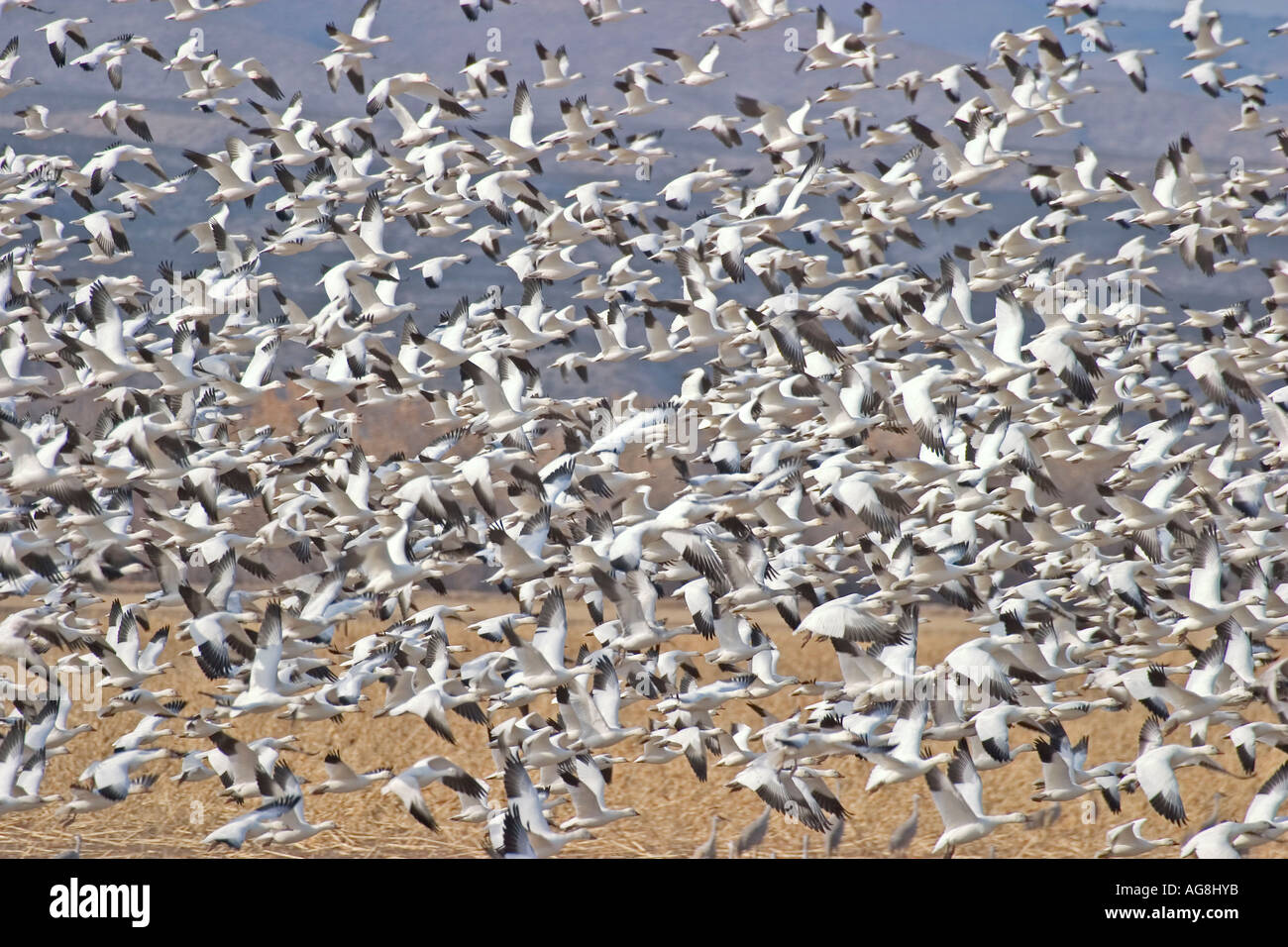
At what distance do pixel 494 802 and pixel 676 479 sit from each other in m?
3.81

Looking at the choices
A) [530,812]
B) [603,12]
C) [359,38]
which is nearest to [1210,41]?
[603,12]

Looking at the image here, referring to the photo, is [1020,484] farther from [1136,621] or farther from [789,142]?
[789,142]

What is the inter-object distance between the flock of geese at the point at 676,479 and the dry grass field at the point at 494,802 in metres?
0.33

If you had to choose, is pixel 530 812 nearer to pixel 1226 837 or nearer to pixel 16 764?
pixel 16 764

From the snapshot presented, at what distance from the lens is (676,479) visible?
16906mm

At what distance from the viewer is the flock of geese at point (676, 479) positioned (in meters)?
14.1

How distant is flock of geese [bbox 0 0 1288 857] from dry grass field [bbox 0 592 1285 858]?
33 cm

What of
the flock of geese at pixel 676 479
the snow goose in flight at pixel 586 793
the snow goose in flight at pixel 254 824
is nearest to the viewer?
the snow goose in flight at pixel 254 824

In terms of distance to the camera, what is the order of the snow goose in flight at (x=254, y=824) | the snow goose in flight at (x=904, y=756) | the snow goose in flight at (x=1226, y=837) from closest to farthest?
the snow goose in flight at (x=254, y=824)
the snow goose in flight at (x=1226, y=837)
the snow goose in flight at (x=904, y=756)

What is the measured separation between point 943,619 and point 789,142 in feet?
41.5

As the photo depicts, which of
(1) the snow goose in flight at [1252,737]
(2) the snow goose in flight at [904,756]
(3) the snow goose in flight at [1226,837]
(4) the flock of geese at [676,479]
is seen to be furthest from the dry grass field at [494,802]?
(2) the snow goose in flight at [904,756]

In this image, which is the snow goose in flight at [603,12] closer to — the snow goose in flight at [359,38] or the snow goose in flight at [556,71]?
the snow goose in flight at [556,71]
